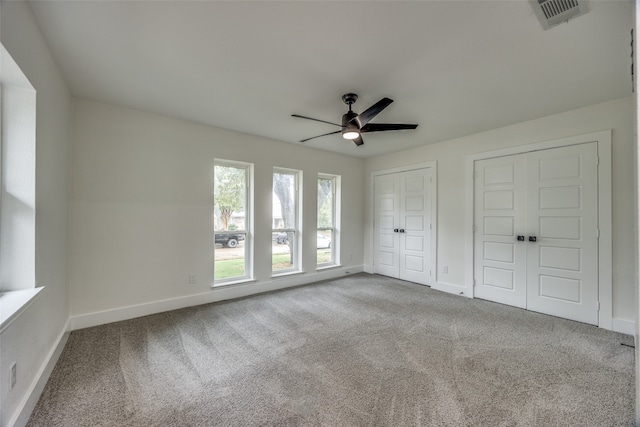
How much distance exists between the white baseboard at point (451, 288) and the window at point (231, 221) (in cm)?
312

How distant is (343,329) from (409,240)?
8.63 feet

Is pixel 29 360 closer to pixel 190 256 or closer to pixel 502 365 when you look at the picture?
pixel 190 256

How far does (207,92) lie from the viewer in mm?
2766

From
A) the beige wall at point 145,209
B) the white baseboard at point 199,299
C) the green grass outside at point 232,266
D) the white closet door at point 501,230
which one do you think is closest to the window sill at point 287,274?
the white baseboard at point 199,299

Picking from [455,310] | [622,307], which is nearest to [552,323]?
[622,307]

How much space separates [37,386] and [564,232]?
5.22 m

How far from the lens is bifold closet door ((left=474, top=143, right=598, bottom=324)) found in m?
3.13

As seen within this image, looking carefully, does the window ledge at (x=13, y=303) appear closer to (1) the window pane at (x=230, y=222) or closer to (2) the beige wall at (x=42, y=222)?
(2) the beige wall at (x=42, y=222)

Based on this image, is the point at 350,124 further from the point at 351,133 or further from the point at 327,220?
the point at 327,220

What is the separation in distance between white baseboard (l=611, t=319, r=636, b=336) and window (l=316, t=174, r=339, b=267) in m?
3.86

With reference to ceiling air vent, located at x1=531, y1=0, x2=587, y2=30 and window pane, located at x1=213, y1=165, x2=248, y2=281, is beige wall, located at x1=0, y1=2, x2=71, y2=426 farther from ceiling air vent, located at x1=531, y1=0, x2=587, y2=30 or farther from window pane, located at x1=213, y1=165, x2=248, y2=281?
ceiling air vent, located at x1=531, y1=0, x2=587, y2=30

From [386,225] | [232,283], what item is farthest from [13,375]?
[386,225]

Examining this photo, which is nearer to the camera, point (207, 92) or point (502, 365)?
point (502, 365)

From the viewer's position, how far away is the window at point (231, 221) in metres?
3.96
